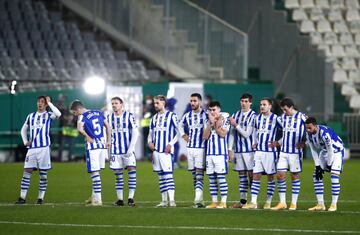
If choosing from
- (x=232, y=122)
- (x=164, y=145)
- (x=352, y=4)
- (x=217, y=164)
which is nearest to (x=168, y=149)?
(x=164, y=145)

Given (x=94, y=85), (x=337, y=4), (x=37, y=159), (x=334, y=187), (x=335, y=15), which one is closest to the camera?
(x=334, y=187)

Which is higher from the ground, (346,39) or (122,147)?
(346,39)

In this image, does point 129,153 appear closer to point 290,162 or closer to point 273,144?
point 273,144

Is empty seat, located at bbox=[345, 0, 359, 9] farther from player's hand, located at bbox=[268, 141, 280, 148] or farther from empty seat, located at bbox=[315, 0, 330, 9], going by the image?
player's hand, located at bbox=[268, 141, 280, 148]

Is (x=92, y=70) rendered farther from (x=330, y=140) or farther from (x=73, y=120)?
(x=330, y=140)

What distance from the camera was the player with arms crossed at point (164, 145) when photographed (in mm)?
20844

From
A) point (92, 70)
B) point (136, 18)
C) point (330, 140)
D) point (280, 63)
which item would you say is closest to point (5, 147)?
point (92, 70)

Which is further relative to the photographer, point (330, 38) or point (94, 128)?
point (330, 38)

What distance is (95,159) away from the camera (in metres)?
20.9

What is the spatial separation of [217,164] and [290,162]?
4.19 feet

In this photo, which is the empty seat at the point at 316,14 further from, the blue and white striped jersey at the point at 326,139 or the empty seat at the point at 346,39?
the blue and white striped jersey at the point at 326,139

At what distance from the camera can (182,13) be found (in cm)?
4075

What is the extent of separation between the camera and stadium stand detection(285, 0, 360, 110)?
42062 millimetres

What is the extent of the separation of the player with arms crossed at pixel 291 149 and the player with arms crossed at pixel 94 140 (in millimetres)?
3219
